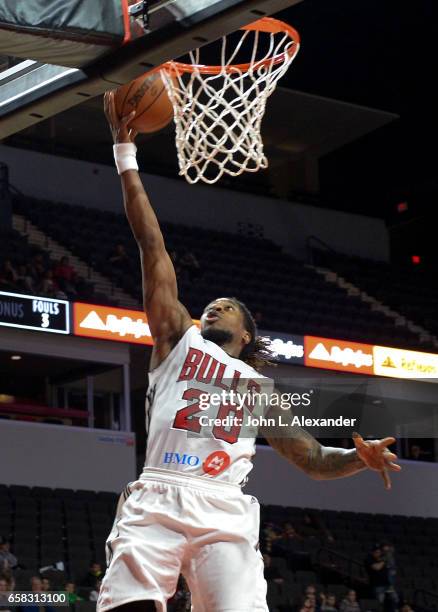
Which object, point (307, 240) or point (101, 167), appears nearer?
point (101, 167)

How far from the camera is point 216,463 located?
4246 millimetres

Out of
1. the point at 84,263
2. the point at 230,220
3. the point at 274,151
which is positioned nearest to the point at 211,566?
the point at 84,263

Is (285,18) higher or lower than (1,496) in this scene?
higher

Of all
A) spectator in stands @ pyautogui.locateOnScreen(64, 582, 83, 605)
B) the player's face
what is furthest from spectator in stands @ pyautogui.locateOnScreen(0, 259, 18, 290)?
the player's face

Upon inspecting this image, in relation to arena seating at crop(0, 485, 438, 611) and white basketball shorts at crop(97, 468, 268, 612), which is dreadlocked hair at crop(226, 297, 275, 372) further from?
arena seating at crop(0, 485, 438, 611)

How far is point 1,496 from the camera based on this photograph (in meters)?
13.2

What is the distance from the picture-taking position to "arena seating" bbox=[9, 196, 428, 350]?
17.6 m

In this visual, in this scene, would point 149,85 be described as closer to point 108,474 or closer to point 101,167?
point 108,474

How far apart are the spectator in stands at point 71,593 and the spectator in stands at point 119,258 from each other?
7.36 metres

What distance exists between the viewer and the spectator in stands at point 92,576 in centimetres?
1138

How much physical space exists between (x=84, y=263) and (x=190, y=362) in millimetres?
13520

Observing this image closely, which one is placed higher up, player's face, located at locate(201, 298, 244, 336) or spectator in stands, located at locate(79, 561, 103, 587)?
player's face, located at locate(201, 298, 244, 336)

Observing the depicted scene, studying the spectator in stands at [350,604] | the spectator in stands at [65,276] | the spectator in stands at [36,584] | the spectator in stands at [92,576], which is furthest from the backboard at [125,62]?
the spectator in stands at [65,276]

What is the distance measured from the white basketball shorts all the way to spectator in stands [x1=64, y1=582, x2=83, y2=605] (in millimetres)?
5665
